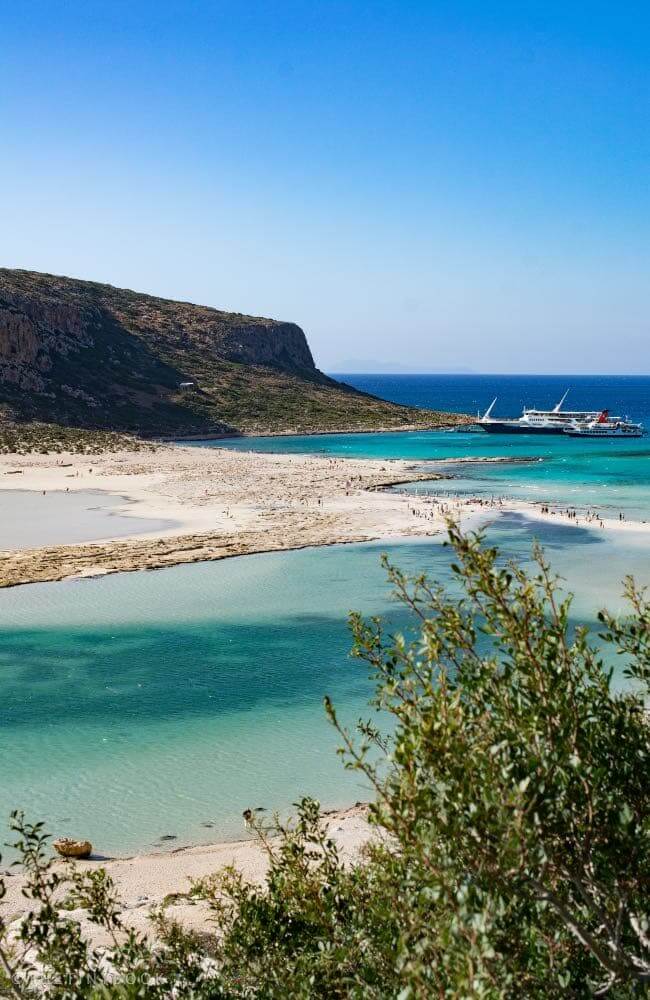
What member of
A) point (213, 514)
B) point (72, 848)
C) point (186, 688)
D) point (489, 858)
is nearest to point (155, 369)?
point (213, 514)

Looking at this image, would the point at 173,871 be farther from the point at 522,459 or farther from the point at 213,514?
the point at 522,459

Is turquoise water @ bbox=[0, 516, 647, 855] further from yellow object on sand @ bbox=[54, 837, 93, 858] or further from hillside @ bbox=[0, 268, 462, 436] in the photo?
hillside @ bbox=[0, 268, 462, 436]

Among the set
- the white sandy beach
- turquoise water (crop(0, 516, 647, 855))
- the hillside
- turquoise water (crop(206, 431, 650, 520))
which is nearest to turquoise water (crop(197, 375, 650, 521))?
turquoise water (crop(206, 431, 650, 520))

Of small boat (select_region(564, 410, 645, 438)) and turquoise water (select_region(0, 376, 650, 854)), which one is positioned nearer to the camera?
turquoise water (select_region(0, 376, 650, 854))

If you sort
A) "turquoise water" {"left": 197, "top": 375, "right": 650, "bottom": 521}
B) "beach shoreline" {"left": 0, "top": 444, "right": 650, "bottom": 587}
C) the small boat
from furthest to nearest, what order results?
the small boat < "turquoise water" {"left": 197, "top": 375, "right": 650, "bottom": 521} < "beach shoreline" {"left": 0, "top": 444, "right": 650, "bottom": 587}

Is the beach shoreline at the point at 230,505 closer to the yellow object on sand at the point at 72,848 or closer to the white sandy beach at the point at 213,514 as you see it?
the white sandy beach at the point at 213,514

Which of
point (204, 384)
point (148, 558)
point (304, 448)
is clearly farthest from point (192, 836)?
point (204, 384)
